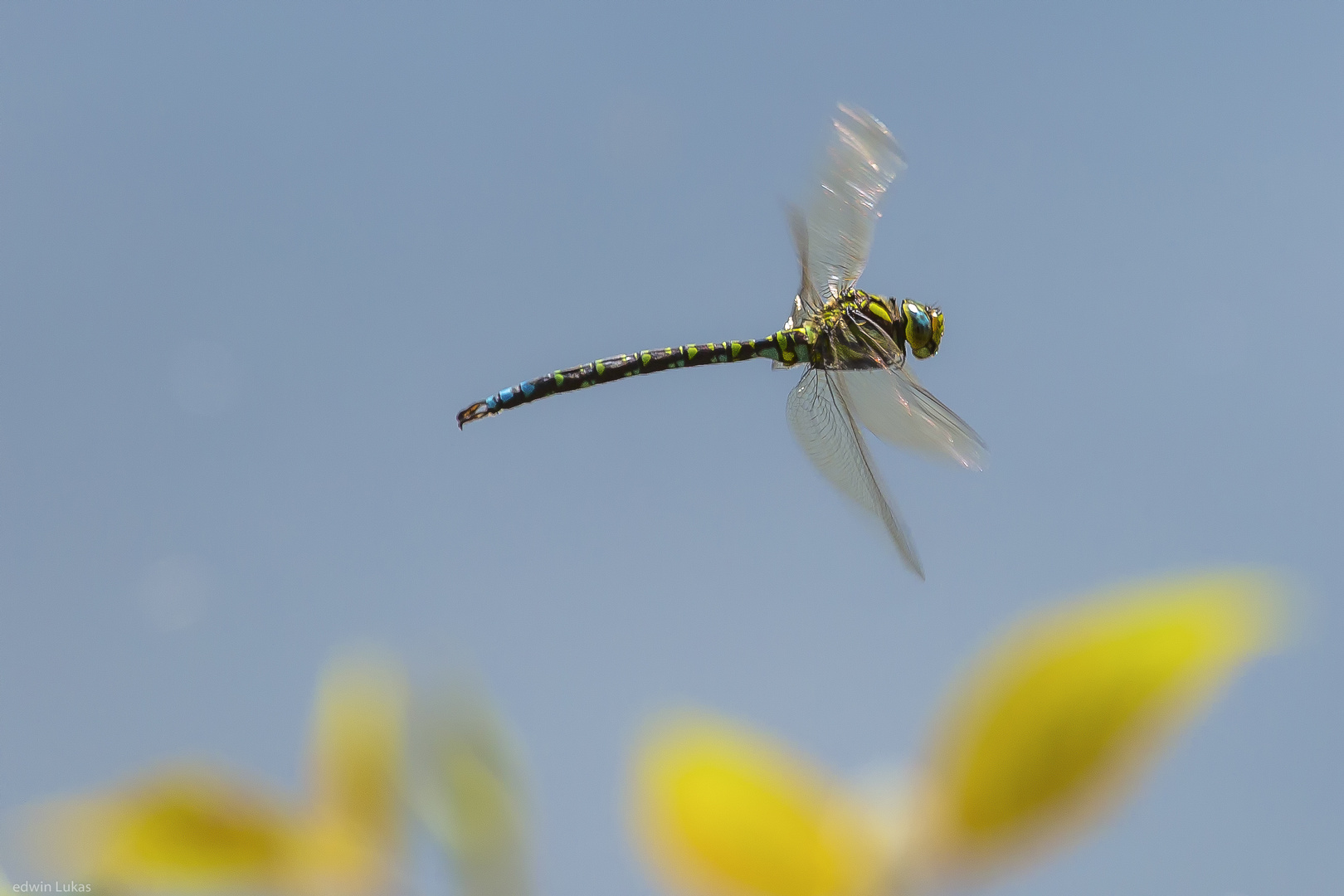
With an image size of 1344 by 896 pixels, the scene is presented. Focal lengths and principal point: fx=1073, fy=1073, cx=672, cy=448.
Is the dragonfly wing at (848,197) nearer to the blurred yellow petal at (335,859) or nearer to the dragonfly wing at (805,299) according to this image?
the dragonfly wing at (805,299)

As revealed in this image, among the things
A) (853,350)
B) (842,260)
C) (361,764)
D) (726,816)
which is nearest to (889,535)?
(853,350)

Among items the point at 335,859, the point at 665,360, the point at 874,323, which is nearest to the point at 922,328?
the point at 874,323

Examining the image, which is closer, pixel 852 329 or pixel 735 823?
pixel 735 823

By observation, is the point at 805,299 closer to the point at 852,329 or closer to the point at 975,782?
the point at 852,329

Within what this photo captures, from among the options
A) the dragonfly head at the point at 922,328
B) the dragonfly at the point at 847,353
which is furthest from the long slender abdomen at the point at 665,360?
the dragonfly head at the point at 922,328

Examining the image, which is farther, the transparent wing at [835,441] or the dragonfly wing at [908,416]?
the dragonfly wing at [908,416]

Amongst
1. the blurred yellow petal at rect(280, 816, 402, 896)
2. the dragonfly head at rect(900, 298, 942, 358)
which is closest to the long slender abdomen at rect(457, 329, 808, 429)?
the dragonfly head at rect(900, 298, 942, 358)

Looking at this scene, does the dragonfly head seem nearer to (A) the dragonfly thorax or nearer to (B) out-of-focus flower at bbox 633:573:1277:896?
(A) the dragonfly thorax
